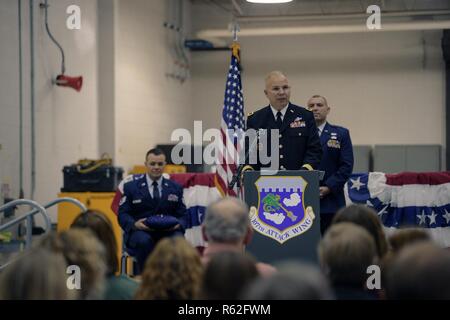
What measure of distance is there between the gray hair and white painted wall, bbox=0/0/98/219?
538 centimetres

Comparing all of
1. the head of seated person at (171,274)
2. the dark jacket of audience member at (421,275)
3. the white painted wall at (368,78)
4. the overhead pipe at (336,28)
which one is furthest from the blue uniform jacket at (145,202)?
the white painted wall at (368,78)

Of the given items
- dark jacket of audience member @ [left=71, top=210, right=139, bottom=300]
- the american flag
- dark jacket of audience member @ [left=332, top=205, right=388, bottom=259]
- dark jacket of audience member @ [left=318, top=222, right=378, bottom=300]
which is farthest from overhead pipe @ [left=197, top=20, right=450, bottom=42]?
dark jacket of audience member @ [left=318, top=222, right=378, bottom=300]

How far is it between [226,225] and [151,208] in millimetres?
3282

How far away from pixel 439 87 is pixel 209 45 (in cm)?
414

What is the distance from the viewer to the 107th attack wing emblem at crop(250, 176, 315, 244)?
15.7 ft

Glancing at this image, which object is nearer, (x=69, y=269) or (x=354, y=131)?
(x=69, y=269)

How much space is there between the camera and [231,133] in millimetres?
6332

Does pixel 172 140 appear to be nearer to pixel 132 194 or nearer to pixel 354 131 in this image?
pixel 354 131

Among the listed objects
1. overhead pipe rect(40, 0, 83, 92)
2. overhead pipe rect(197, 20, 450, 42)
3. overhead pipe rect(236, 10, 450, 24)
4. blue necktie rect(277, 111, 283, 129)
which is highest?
overhead pipe rect(236, 10, 450, 24)

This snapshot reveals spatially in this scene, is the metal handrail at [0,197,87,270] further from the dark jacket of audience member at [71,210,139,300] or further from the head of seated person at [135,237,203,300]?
the head of seated person at [135,237,203,300]

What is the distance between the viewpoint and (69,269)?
9.41 feet

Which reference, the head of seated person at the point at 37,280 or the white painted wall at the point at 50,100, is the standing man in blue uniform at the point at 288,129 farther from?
the white painted wall at the point at 50,100

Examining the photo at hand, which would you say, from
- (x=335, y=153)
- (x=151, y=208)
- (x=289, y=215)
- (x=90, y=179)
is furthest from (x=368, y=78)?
(x=289, y=215)

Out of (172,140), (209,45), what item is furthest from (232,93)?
(209,45)
